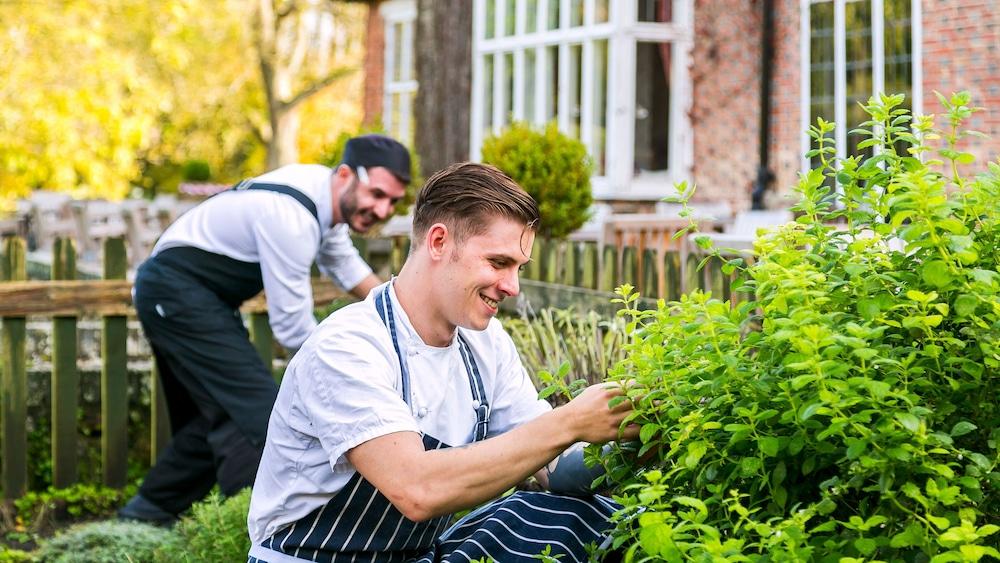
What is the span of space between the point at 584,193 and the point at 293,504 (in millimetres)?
6429

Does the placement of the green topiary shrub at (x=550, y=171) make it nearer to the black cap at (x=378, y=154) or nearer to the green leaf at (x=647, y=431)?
the black cap at (x=378, y=154)

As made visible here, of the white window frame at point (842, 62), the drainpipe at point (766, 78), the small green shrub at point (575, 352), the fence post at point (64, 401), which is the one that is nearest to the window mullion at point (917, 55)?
the white window frame at point (842, 62)

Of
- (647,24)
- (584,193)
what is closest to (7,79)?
(647,24)

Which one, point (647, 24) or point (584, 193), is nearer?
point (584, 193)

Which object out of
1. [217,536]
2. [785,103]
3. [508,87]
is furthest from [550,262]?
[508,87]

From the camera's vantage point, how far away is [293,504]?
2.78 m

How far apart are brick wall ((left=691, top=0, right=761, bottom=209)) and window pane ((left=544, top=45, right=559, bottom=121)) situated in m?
1.60

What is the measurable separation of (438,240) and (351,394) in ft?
1.29

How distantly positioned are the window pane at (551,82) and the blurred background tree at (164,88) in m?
8.62

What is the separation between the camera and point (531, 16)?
44.9 feet

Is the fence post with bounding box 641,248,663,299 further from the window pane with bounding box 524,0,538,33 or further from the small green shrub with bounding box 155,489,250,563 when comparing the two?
the window pane with bounding box 524,0,538,33

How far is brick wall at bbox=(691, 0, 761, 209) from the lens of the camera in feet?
39.8

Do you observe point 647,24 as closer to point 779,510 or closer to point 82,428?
point 82,428

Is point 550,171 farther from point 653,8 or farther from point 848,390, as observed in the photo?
point 848,390
